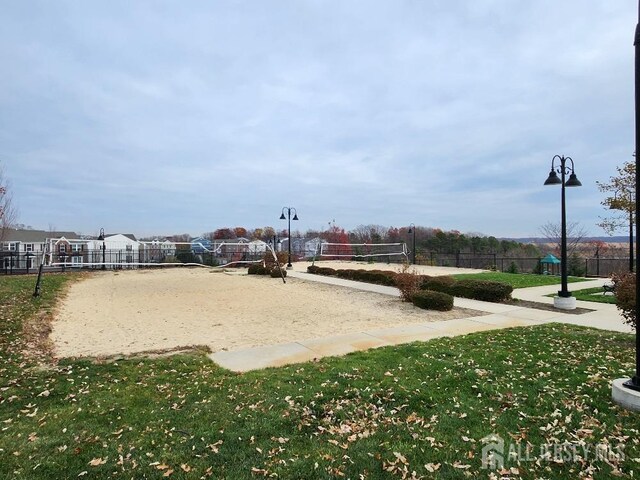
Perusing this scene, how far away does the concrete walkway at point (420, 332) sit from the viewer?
5.55m

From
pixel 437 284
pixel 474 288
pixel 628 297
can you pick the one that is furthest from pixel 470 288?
pixel 628 297

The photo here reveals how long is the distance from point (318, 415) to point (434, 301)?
6.76m

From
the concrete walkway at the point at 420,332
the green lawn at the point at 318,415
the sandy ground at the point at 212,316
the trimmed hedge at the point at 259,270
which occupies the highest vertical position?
the trimmed hedge at the point at 259,270

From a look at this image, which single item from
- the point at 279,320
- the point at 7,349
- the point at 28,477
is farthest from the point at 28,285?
the point at 28,477

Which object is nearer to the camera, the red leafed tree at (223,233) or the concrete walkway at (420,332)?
the concrete walkway at (420,332)

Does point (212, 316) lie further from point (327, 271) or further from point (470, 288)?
point (327, 271)

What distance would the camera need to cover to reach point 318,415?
3.49 m

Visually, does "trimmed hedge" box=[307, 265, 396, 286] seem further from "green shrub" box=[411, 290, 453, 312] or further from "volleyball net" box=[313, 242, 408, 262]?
"volleyball net" box=[313, 242, 408, 262]

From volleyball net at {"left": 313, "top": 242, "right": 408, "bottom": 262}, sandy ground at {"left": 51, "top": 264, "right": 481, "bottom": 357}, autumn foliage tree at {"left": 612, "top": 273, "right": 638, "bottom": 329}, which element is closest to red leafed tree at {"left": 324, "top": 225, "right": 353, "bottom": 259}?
volleyball net at {"left": 313, "top": 242, "right": 408, "bottom": 262}

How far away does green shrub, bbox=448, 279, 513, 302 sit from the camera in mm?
10766

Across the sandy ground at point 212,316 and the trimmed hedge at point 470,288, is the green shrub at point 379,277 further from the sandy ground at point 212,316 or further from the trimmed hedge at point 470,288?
the sandy ground at point 212,316

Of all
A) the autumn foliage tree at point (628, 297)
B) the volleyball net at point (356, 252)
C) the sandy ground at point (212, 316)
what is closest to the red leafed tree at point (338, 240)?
the volleyball net at point (356, 252)

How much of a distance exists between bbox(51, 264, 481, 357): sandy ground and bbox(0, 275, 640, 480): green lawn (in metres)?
1.42

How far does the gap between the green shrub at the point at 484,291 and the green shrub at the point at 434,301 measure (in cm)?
179
